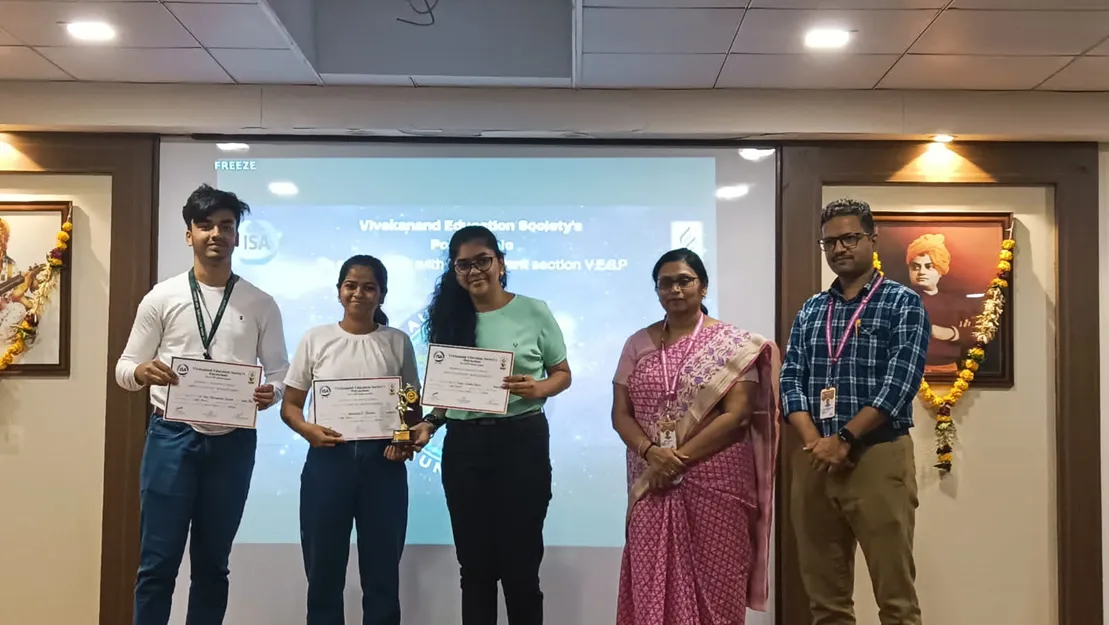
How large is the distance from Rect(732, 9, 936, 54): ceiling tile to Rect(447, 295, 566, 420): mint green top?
116cm

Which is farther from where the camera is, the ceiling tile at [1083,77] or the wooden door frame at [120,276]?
the wooden door frame at [120,276]

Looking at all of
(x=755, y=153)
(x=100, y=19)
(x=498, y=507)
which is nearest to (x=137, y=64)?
(x=100, y=19)

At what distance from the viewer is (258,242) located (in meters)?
3.07

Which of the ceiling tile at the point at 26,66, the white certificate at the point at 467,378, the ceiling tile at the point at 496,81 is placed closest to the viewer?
the white certificate at the point at 467,378

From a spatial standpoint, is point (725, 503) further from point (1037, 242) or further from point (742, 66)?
point (1037, 242)

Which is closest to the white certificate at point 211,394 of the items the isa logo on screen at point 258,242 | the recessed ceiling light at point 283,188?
the isa logo on screen at point 258,242

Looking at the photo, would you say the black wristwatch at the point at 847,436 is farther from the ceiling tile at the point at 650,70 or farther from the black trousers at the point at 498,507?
the ceiling tile at the point at 650,70

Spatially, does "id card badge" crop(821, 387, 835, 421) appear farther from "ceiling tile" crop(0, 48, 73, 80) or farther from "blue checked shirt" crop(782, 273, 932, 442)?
"ceiling tile" crop(0, 48, 73, 80)

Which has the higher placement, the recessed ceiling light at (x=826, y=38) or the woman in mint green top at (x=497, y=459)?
the recessed ceiling light at (x=826, y=38)

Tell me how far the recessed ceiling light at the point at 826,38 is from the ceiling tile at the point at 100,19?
209 cm

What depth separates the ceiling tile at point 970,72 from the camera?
107 inches

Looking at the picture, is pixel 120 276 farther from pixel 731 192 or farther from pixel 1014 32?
pixel 1014 32

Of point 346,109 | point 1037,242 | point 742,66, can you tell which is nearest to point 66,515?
point 346,109

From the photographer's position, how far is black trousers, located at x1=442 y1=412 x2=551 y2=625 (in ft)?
7.48
